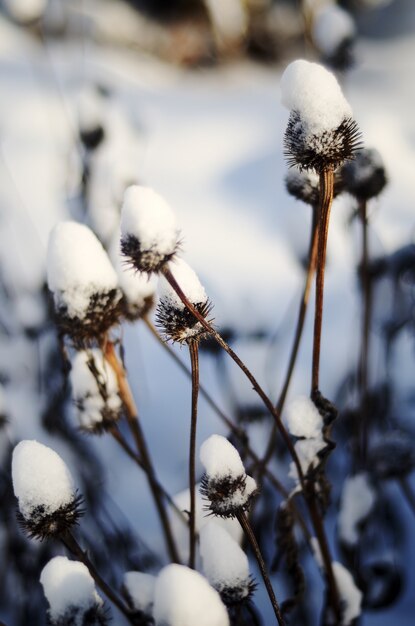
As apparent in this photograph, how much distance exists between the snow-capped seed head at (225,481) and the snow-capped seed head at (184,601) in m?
0.06

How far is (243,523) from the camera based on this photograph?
0.53 metres

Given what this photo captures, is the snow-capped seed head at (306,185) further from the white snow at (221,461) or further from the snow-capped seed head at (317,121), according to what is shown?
the white snow at (221,461)

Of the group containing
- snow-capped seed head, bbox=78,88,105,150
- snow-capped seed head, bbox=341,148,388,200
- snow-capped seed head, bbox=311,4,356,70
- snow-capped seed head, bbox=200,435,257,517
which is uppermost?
snow-capped seed head, bbox=78,88,105,150

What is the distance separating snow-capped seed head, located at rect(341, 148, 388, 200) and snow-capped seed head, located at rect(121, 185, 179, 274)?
1.23 ft

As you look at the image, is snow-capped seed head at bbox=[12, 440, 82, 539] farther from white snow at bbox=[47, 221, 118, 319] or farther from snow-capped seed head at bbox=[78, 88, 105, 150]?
snow-capped seed head at bbox=[78, 88, 105, 150]

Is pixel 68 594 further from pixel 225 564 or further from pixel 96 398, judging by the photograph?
pixel 96 398

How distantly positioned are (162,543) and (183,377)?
62 centimetres

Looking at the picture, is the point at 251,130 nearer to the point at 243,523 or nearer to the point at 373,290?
the point at 373,290

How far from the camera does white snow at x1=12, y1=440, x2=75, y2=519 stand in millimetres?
537

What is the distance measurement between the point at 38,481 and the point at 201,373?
1.17 meters

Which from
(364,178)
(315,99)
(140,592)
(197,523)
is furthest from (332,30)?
(140,592)

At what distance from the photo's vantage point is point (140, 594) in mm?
683

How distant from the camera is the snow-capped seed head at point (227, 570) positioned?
547mm

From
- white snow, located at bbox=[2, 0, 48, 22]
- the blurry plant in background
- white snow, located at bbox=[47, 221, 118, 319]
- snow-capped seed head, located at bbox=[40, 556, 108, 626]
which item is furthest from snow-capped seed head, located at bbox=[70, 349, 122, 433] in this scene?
white snow, located at bbox=[2, 0, 48, 22]
